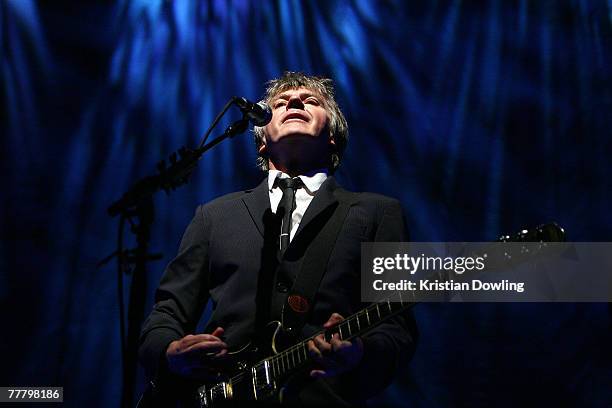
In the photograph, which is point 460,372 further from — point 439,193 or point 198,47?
point 198,47

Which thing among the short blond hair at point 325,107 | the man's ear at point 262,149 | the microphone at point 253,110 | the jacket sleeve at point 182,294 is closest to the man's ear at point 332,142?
the short blond hair at point 325,107

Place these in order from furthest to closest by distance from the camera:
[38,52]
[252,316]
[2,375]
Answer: [38,52] → [2,375] → [252,316]

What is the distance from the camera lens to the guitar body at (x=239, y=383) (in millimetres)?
2156

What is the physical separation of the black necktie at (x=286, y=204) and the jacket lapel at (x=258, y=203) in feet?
0.20

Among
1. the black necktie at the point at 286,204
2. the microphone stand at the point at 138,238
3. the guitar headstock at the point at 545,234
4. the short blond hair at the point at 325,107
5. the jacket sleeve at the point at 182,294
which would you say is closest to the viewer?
the guitar headstock at the point at 545,234

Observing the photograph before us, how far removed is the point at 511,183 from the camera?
3188mm

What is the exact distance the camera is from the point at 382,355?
2.11m

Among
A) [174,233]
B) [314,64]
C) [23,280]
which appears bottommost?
[23,280]

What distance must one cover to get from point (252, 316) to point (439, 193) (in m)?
1.33

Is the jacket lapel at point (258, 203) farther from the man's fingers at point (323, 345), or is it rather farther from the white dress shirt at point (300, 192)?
the man's fingers at point (323, 345)

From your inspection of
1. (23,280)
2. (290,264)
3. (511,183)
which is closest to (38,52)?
(23,280)

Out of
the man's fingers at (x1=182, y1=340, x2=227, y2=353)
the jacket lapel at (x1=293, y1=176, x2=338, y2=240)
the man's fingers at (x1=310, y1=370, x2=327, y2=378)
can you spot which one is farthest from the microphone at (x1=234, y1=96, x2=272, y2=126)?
the man's fingers at (x1=310, y1=370, x2=327, y2=378)

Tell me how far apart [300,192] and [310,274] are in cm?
48

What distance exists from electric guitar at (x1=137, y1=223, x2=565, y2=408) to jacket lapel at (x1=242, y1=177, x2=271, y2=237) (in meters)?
0.49
